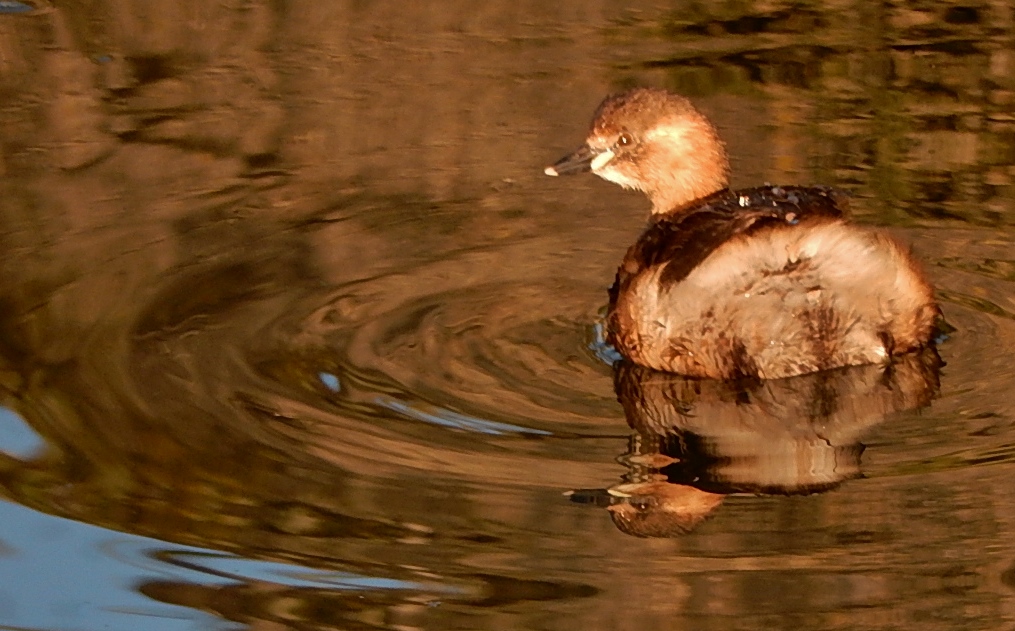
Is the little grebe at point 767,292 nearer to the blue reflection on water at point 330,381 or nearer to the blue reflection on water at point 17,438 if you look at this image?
the blue reflection on water at point 330,381

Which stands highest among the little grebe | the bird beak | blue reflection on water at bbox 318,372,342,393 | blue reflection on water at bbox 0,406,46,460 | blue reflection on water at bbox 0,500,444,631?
the bird beak

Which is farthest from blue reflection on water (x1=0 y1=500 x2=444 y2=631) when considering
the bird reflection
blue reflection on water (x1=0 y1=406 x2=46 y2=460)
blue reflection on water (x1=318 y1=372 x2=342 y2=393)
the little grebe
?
the little grebe

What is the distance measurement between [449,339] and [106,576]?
5.53 ft

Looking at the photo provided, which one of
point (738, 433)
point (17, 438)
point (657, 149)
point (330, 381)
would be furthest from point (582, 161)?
point (17, 438)

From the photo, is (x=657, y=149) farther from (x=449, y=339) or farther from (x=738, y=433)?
(x=738, y=433)

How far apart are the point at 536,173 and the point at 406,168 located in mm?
531

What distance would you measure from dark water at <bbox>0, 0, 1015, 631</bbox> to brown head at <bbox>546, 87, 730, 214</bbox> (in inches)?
14.1

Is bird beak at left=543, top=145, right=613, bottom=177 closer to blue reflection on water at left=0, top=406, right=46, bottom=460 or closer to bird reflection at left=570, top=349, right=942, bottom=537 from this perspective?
bird reflection at left=570, top=349, right=942, bottom=537

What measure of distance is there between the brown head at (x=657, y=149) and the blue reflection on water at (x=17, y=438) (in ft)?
7.10

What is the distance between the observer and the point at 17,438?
18.4ft

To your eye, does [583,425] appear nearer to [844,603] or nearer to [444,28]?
[844,603]

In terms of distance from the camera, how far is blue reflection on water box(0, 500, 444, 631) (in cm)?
479

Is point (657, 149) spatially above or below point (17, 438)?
above

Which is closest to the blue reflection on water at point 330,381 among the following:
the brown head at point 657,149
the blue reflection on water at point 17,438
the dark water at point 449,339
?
the dark water at point 449,339
